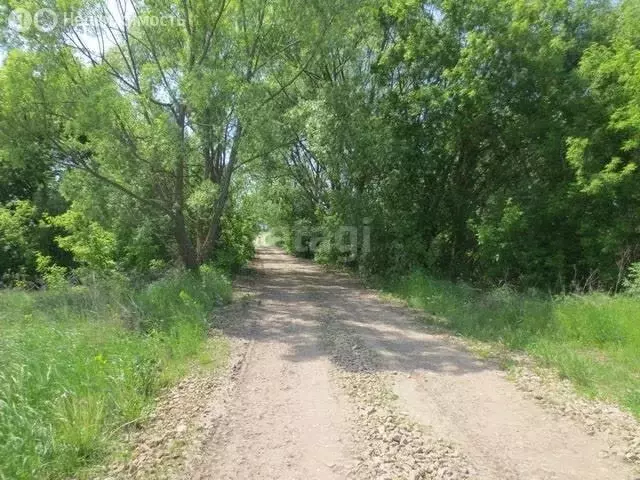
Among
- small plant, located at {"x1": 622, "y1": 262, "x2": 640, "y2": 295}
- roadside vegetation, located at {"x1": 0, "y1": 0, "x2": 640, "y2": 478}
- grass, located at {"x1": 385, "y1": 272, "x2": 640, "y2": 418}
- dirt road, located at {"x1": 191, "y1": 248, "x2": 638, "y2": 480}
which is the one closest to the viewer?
dirt road, located at {"x1": 191, "y1": 248, "x2": 638, "y2": 480}

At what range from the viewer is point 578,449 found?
4387mm

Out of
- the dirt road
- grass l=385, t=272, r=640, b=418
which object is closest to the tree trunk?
the dirt road

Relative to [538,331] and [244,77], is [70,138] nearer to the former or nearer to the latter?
[244,77]

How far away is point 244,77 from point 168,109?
2410 millimetres

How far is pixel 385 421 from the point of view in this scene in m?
4.97

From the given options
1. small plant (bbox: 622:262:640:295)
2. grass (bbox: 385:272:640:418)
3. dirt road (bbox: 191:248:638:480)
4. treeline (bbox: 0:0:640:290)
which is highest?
treeline (bbox: 0:0:640:290)

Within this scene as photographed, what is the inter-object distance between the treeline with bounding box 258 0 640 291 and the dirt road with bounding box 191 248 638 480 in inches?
267

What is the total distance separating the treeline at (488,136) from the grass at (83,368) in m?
8.61

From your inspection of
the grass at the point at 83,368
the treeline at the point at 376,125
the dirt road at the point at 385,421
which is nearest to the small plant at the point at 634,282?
the treeline at the point at 376,125

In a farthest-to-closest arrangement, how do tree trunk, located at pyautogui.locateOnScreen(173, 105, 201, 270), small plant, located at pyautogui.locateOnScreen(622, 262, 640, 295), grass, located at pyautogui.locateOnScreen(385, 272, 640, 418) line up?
tree trunk, located at pyautogui.locateOnScreen(173, 105, 201, 270)
small plant, located at pyautogui.locateOnScreen(622, 262, 640, 295)
grass, located at pyautogui.locateOnScreen(385, 272, 640, 418)

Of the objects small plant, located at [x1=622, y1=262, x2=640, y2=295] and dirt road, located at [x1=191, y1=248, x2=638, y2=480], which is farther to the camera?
small plant, located at [x1=622, y1=262, x2=640, y2=295]

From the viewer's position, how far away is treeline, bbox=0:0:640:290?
39.5ft

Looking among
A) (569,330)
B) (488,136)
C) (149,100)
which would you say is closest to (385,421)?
(569,330)

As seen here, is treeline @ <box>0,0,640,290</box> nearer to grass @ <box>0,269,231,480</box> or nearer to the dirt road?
grass @ <box>0,269,231,480</box>
